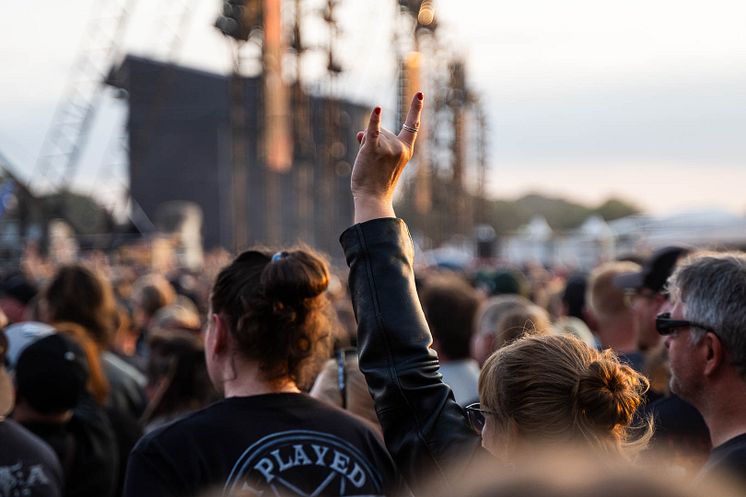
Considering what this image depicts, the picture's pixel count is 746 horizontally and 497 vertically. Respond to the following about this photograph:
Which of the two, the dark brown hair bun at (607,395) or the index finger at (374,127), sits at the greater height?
the index finger at (374,127)

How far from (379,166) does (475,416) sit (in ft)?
1.84

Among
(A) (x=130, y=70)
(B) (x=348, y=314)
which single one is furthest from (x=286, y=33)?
(A) (x=130, y=70)

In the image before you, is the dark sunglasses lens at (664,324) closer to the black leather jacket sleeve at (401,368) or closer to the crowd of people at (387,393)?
the crowd of people at (387,393)

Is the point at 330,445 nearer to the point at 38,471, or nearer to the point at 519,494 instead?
the point at 38,471

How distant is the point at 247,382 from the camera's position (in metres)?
2.77

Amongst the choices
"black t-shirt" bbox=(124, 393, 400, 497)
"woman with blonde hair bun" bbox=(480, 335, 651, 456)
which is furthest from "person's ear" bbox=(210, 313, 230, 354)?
"woman with blonde hair bun" bbox=(480, 335, 651, 456)

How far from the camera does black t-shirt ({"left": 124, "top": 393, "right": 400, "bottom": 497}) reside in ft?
8.21

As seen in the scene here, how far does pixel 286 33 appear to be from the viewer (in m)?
19.2

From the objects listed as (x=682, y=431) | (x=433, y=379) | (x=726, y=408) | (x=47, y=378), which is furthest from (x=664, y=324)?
(x=47, y=378)

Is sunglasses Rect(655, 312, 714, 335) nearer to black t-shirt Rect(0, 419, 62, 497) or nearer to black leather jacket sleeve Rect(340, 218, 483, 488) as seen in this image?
black leather jacket sleeve Rect(340, 218, 483, 488)

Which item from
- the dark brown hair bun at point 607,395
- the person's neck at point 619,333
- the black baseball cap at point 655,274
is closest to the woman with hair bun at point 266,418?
the dark brown hair bun at point 607,395

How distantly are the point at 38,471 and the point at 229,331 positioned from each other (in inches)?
35.6

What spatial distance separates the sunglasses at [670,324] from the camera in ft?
8.89

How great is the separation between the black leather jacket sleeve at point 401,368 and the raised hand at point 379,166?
0.18 ft
